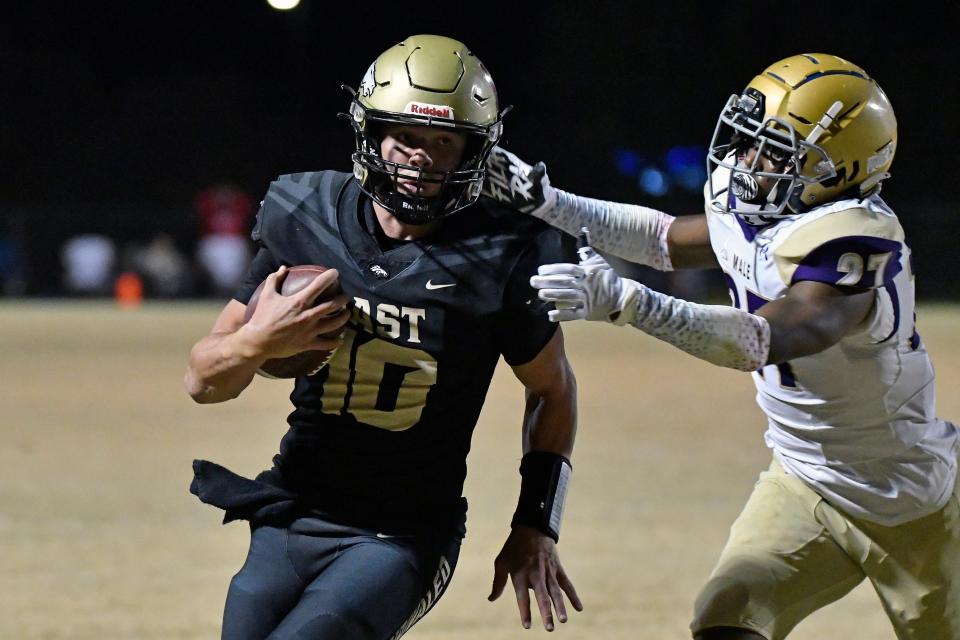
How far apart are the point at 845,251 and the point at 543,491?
0.96m

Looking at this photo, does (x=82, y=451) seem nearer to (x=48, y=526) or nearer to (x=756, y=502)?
(x=48, y=526)

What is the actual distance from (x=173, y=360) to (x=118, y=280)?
937 centimetres

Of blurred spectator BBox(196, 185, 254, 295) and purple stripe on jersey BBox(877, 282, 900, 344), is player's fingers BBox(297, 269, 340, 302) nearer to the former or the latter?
purple stripe on jersey BBox(877, 282, 900, 344)

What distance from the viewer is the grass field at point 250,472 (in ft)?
16.2

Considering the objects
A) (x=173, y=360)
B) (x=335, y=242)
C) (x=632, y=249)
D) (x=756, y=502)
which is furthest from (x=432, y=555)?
(x=173, y=360)

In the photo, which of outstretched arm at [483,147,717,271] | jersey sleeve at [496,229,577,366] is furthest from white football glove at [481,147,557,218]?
jersey sleeve at [496,229,577,366]

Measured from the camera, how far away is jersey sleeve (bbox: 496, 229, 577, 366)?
3.19 metres

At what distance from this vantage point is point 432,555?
10.5 ft

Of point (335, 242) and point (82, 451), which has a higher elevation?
point (335, 242)

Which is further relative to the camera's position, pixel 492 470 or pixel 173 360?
pixel 173 360

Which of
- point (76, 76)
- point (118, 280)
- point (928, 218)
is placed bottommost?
point (118, 280)

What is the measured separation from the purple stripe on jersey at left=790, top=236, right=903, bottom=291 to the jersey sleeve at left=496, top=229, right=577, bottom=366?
617 mm

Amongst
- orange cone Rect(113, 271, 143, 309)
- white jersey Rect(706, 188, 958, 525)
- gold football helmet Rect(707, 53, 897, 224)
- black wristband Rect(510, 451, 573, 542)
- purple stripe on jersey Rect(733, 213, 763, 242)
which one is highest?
gold football helmet Rect(707, 53, 897, 224)

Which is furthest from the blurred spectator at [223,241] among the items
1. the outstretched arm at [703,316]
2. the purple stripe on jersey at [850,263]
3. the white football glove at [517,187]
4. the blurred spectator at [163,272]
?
the outstretched arm at [703,316]
